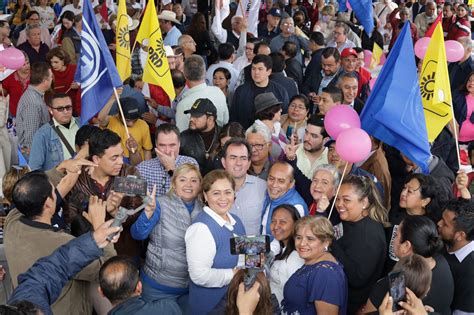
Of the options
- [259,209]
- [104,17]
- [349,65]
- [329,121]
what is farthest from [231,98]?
[104,17]

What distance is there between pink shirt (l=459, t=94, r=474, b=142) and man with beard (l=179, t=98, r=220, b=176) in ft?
8.79

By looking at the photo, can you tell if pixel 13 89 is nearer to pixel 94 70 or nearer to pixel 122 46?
pixel 122 46

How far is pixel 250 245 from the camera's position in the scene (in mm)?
3121

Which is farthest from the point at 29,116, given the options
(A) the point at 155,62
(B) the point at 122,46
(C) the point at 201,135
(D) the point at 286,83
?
(D) the point at 286,83

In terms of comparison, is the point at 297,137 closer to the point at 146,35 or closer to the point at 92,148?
the point at 146,35

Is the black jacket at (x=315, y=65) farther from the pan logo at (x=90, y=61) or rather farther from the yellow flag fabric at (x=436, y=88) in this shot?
the pan logo at (x=90, y=61)

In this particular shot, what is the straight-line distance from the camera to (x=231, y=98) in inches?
306

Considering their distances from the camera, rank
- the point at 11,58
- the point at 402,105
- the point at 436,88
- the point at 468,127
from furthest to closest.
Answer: the point at 468,127 → the point at 11,58 → the point at 436,88 → the point at 402,105

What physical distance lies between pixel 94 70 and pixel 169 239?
2.14 m

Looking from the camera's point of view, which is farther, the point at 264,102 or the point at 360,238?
the point at 264,102

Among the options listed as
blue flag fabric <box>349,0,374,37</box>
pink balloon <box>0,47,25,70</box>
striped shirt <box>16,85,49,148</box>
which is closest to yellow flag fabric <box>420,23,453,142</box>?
striped shirt <box>16,85,49,148</box>

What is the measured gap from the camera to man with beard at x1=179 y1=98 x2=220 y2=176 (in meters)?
5.67

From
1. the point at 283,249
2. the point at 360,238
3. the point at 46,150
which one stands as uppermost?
the point at 360,238

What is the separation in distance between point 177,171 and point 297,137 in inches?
81.1
